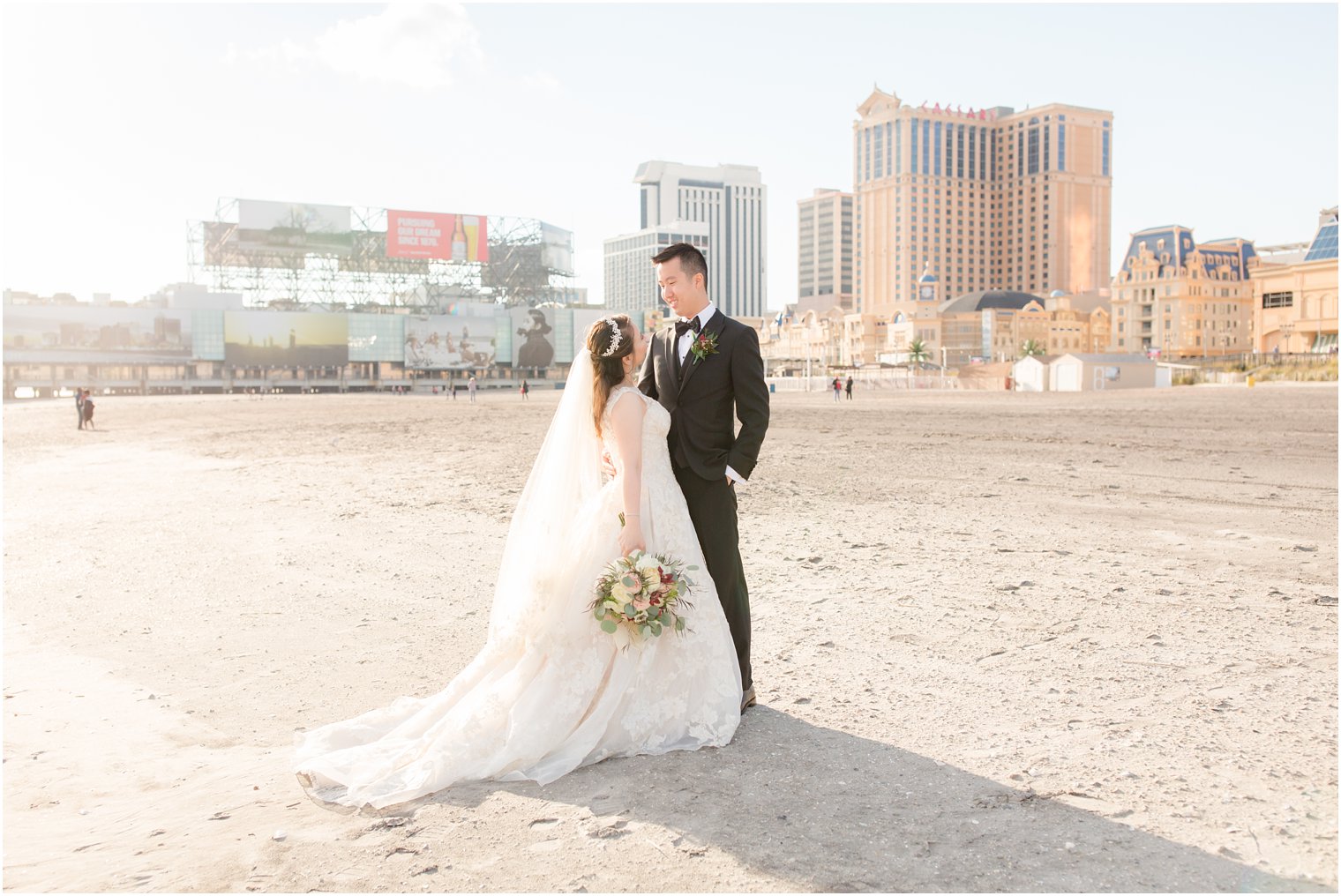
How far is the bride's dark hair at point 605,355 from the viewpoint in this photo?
13.7 feet

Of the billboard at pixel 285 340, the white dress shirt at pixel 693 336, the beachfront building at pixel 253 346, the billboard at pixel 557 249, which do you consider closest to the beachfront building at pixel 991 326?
the billboard at pixel 557 249

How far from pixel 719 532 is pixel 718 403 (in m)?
0.62

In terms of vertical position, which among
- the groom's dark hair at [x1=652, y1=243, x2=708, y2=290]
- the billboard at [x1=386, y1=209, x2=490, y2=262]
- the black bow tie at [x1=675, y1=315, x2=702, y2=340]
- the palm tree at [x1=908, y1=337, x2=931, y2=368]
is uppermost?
the billboard at [x1=386, y1=209, x2=490, y2=262]

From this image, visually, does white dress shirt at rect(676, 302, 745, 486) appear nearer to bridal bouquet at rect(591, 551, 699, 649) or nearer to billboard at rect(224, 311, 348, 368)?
bridal bouquet at rect(591, 551, 699, 649)

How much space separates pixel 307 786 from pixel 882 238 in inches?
6664

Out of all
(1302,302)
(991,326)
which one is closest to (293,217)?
(991,326)

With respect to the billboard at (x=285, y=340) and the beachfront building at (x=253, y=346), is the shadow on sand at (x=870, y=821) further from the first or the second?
the billboard at (x=285, y=340)

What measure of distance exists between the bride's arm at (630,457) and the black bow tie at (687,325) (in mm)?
492

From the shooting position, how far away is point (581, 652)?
13.6ft

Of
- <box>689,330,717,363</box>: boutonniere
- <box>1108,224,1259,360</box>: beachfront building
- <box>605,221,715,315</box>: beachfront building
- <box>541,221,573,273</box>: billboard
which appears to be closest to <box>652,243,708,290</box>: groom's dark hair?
<box>689,330,717,363</box>: boutonniere

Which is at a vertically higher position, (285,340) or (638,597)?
(285,340)

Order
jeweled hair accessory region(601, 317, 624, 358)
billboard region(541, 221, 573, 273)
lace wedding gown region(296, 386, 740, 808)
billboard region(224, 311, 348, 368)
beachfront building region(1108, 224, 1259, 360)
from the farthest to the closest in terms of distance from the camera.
A: billboard region(541, 221, 573, 273), beachfront building region(1108, 224, 1259, 360), billboard region(224, 311, 348, 368), jeweled hair accessory region(601, 317, 624, 358), lace wedding gown region(296, 386, 740, 808)

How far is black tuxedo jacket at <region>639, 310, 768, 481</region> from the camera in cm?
434

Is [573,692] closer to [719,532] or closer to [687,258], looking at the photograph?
[719,532]
